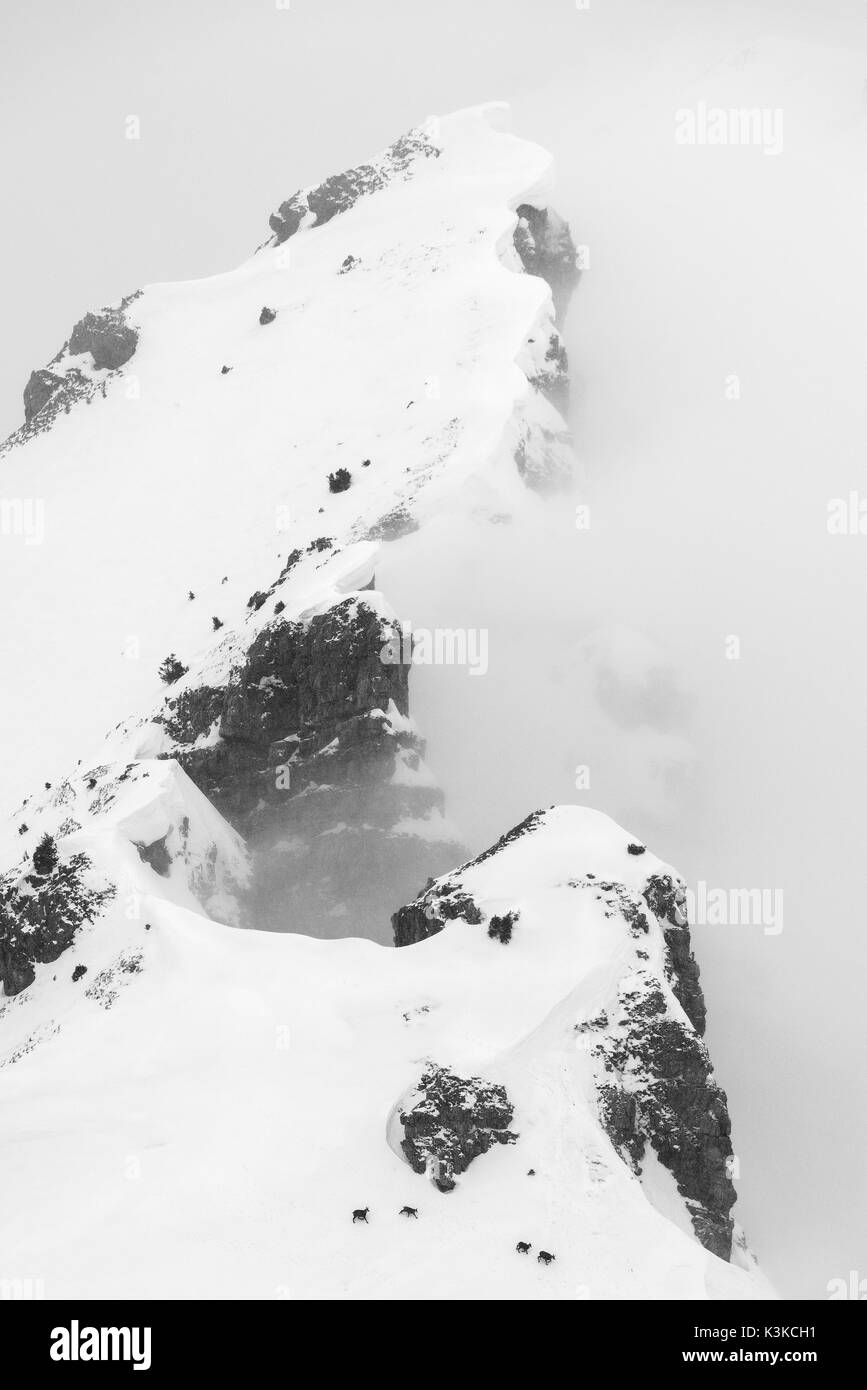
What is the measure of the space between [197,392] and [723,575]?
54.3 metres

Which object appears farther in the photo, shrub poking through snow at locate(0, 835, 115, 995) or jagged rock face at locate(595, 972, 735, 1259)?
shrub poking through snow at locate(0, 835, 115, 995)

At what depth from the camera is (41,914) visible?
5888 centimetres

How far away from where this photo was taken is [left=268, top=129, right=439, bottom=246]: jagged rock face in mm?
143625

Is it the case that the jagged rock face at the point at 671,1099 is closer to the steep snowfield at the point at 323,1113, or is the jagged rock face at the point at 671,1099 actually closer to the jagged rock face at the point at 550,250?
the steep snowfield at the point at 323,1113

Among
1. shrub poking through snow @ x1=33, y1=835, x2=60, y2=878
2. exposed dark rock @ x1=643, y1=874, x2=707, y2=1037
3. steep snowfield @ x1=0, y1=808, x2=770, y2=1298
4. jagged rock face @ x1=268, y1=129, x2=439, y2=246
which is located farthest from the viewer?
jagged rock face @ x1=268, y1=129, x2=439, y2=246

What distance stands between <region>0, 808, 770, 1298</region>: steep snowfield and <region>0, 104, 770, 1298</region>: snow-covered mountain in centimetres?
13

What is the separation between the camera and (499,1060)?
158 ft

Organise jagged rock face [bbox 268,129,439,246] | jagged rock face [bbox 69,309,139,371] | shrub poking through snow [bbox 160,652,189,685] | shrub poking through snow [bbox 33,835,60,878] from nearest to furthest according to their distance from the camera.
A: 1. shrub poking through snow [bbox 33,835,60,878]
2. shrub poking through snow [bbox 160,652,189,685]
3. jagged rock face [bbox 69,309,139,371]
4. jagged rock face [bbox 268,129,439,246]

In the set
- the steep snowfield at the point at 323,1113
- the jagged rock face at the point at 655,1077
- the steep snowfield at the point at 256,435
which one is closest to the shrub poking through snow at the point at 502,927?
the jagged rock face at the point at 655,1077

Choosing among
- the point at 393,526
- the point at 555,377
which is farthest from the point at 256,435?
the point at 393,526

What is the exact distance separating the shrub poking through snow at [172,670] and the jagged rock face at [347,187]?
277 ft

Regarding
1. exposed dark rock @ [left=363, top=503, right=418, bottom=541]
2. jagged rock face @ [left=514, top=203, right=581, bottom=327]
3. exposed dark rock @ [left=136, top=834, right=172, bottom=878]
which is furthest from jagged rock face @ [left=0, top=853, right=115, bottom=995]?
jagged rock face @ [left=514, top=203, right=581, bottom=327]

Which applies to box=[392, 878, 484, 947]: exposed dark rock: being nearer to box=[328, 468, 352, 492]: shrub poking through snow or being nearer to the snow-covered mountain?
the snow-covered mountain

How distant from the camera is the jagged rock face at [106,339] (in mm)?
129500
